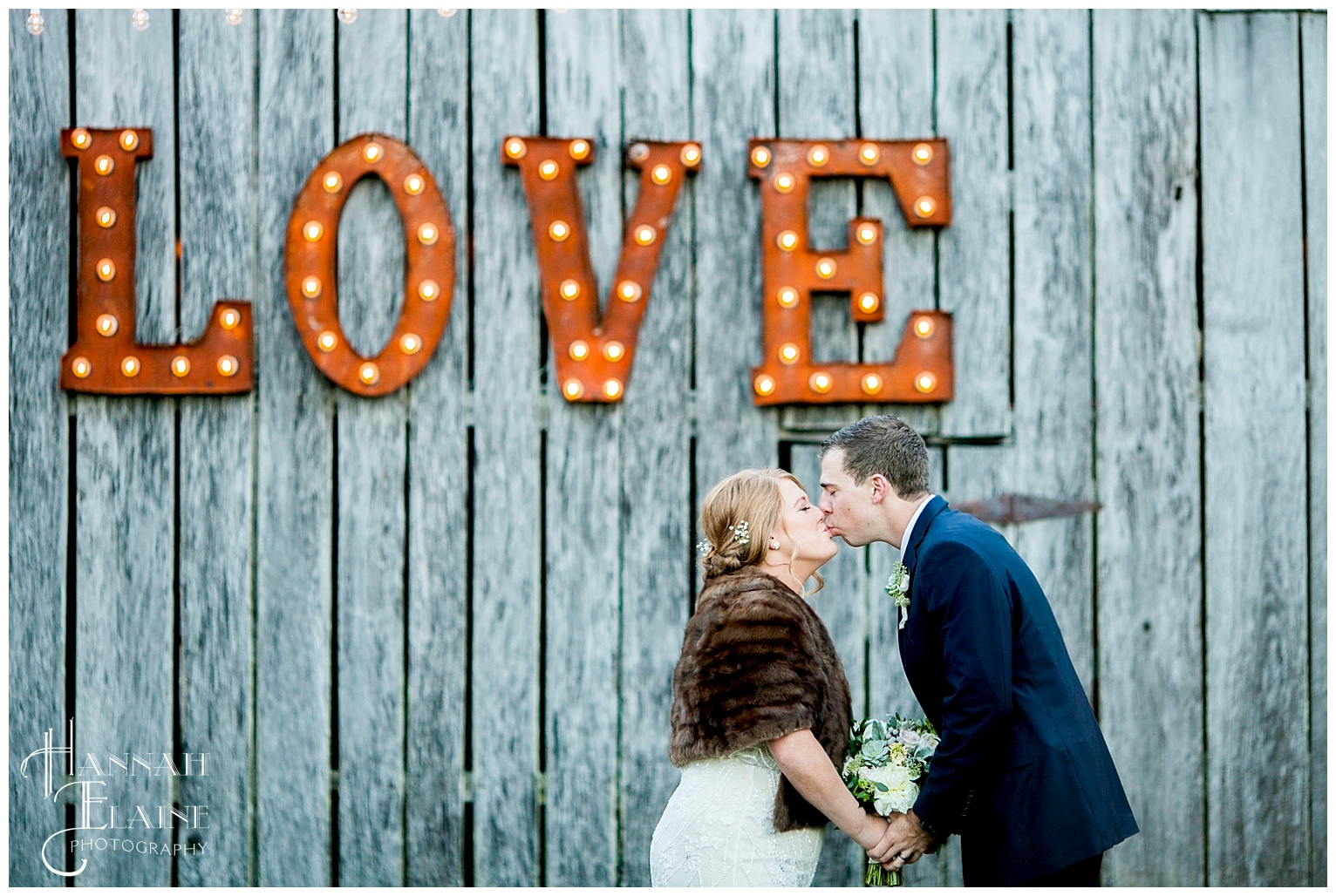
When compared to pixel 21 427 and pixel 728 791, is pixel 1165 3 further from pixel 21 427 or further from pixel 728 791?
pixel 21 427

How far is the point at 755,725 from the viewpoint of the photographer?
2926mm

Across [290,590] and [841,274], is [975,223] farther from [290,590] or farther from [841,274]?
[290,590]

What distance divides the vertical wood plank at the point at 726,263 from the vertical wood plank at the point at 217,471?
1.60m

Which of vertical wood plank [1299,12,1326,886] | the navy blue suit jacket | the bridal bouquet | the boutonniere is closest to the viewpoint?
the navy blue suit jacket

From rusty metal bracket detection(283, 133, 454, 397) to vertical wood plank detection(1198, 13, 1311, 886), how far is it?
9.03 ft

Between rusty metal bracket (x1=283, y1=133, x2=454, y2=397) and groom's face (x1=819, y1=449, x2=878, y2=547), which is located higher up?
rusty metal bracket (x1=283, y1=133, x2=454, y2=397)

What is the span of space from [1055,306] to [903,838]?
2.06m

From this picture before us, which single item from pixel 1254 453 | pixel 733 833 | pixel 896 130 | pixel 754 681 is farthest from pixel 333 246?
pixel 1254 453

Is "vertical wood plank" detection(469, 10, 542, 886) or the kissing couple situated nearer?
the kissing couple

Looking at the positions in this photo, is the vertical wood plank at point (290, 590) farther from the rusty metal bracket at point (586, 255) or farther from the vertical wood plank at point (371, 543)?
the rusty metal bracket at point (586, 255)

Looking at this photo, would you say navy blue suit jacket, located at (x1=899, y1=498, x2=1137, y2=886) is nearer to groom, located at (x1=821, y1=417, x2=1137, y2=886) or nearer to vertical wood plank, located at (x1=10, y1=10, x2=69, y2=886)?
groom, located at (x1=821, y1=417, x2=1137, y2=886)

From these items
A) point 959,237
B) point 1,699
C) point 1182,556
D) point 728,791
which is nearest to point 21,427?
point 1,699

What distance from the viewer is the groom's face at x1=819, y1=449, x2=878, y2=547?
3.28m

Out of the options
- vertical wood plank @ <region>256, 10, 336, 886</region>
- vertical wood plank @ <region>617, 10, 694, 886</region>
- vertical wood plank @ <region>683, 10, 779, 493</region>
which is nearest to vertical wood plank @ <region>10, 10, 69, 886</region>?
vertical wood plank @ <region>256, 10, 336, 886</region>
